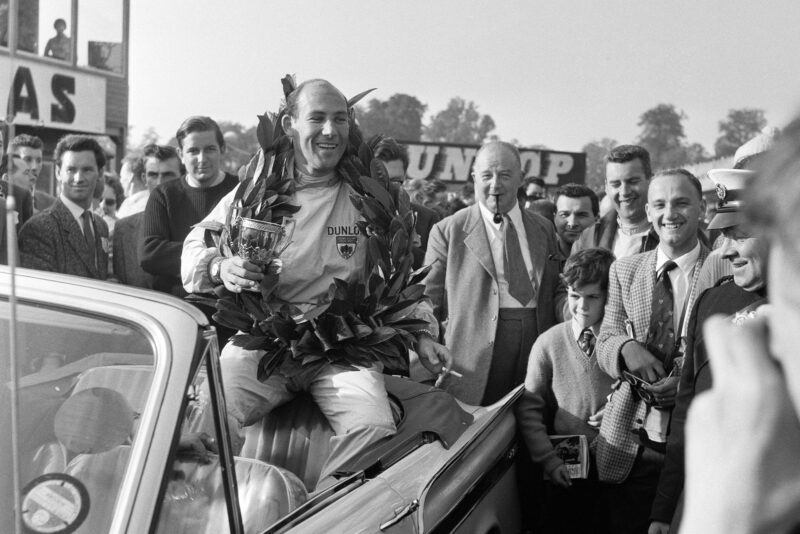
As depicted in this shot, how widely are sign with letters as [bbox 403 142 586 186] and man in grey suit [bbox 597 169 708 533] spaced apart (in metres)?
19.7

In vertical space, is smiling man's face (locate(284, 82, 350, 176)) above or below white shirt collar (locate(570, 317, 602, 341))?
above

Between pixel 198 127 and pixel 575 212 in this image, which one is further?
pixel 575 212

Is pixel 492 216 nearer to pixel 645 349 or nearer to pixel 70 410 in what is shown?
pixel 645 349

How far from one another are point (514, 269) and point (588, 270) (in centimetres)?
71

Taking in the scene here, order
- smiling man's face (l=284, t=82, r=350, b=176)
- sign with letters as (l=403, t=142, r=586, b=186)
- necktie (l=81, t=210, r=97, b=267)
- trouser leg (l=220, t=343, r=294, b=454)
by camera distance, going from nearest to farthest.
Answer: trouser leg (l=220, t=343, r=294, b=454) → smiling man's face (l=284, t=82, r=350, b=176) → necktie (l=81, t=210, r=97, b=267) → sign with letters as (l=403, t=142, r=586, b=186)

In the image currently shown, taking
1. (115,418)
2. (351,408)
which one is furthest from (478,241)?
(115,418)

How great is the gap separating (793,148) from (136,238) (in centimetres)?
513

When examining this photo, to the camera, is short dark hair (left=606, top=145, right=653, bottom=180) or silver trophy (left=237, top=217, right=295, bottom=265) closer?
silver trophy (left=237, top=217, right=295, bottom=265)

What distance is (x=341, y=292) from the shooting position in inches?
141

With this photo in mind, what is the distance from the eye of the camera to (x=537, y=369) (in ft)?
14.8

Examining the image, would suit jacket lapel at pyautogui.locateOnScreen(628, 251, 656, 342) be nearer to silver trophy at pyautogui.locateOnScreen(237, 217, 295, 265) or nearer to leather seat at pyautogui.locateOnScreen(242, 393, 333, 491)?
leather seat at pyautogui.locateOnScreen(242, 393, 333, 491)

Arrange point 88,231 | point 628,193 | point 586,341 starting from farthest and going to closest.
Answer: point 628,193 < point 88,231 < point 586,341

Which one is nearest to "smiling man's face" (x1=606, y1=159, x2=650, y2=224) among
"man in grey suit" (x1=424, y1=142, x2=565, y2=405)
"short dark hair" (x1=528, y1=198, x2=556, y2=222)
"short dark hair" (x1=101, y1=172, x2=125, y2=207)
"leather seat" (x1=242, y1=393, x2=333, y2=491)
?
"man in grey suit" (x1=424, y1=142, x2=565, y2=405)

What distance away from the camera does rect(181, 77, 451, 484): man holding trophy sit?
334 cm
